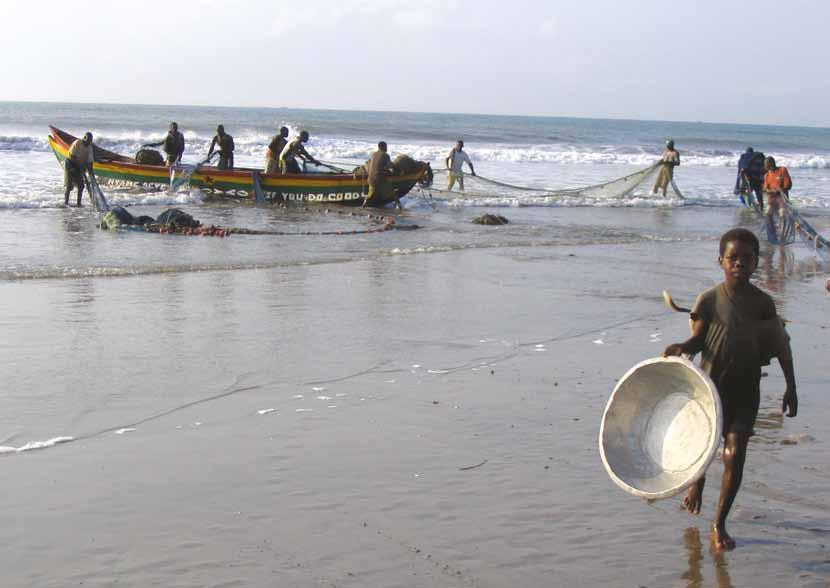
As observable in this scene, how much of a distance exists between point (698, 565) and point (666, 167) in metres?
21.4

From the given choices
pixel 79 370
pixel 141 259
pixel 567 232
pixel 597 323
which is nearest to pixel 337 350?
pixel 79 370

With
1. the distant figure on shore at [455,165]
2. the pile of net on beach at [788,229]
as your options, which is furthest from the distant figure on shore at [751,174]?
the distant figure on shore at [455,165]

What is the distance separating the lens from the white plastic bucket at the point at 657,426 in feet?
12.9

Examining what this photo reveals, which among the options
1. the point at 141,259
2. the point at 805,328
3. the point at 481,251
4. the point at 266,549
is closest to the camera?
the point at 266,549

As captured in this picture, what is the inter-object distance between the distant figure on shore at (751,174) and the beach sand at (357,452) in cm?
1312

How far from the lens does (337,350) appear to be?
7375 millimetres

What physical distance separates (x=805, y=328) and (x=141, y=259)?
25.3 feet

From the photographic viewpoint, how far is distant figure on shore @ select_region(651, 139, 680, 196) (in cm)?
2394

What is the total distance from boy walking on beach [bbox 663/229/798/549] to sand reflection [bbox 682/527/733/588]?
0.10m

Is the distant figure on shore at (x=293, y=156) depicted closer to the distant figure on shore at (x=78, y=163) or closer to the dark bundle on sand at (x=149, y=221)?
the distant figure on shore at (x=78, y=163)

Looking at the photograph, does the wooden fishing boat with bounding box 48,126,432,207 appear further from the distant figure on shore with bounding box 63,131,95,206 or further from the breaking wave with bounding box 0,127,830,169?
the breaking wave with bounding box 0,127,830,169

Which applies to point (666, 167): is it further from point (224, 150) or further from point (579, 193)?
point (224, 150)

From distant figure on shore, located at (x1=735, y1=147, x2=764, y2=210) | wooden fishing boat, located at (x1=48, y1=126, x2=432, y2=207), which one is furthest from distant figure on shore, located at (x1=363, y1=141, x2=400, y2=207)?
distant figure on shore, located at (x1=735, y1=147, x2=764, y2=210)

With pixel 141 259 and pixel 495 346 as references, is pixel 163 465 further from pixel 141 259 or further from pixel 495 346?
pixel 141 259
